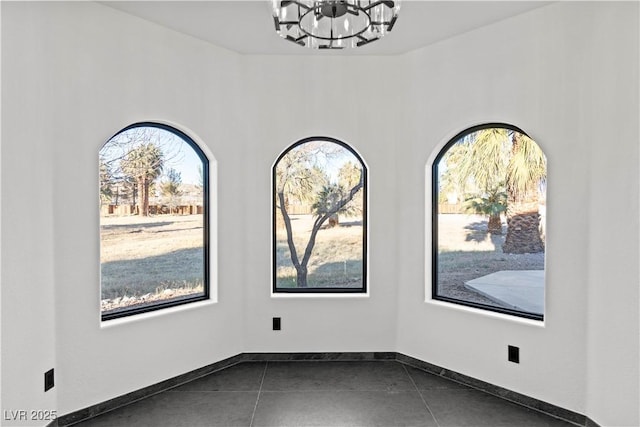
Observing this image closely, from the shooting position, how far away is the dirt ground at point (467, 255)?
10.3 ft

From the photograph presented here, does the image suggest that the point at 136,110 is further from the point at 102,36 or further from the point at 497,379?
the point at 497,379

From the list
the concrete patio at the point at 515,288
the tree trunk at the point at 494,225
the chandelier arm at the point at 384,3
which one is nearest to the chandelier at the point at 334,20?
the chandelier arm at the point at 384,3

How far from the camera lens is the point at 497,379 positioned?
298 centimetres

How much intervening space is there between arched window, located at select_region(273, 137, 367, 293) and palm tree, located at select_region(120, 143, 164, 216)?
1071 millimetres

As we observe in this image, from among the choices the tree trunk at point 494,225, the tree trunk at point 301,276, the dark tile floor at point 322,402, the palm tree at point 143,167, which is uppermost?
the palm tree at point 143,167

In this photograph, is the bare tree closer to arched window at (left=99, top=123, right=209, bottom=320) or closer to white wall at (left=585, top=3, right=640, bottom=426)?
arched window at (left=99, top=123, right=209, bottom=320)

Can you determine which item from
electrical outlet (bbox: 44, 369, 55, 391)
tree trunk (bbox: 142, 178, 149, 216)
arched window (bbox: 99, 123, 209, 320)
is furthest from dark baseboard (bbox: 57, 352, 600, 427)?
tree trunk (bbox: 142, 178, 149, 216)

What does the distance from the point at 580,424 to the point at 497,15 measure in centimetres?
302

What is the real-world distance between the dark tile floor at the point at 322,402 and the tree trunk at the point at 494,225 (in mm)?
1312

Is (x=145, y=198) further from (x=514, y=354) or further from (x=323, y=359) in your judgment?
(x=514, y=354)

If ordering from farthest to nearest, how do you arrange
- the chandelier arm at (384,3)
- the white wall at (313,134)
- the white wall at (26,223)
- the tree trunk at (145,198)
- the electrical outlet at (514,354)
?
the tree trunk at (145,198), the electrical outlet at (514,354), the white wall at (313,134), the white wall at (26,223), the chandelier arm at (384,3)

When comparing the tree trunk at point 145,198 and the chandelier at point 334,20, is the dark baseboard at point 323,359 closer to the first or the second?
the tree trunk at point 145,198

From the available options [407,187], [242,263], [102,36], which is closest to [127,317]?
[242,263]

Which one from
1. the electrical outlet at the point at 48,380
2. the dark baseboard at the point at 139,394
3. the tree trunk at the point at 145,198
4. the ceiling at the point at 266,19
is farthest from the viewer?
the tree trunk at the point at 145,198
